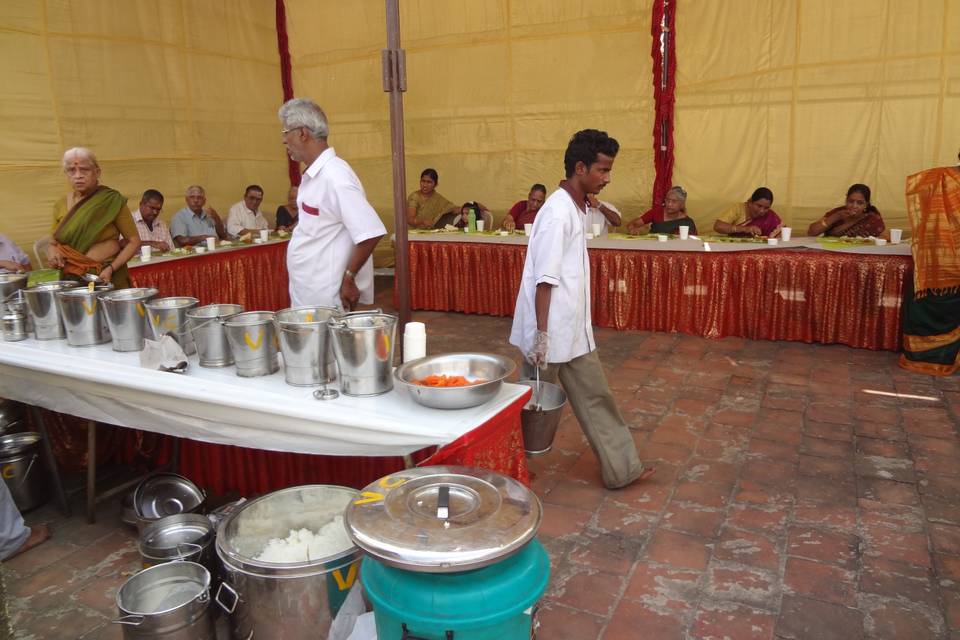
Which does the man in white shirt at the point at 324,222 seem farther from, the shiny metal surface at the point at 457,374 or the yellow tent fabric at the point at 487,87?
the yellow tent fabric at the point at 487,87

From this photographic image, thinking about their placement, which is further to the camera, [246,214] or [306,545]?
[246,214]

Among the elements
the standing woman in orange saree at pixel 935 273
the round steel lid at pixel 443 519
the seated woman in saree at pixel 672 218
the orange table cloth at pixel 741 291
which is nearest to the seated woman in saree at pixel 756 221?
the seated woman in saree at pixel 672 218

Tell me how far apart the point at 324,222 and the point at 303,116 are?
447mm

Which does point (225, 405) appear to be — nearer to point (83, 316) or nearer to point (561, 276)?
point (83, 316)

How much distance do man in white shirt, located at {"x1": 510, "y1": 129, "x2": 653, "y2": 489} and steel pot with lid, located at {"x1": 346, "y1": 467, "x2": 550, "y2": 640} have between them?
132cm

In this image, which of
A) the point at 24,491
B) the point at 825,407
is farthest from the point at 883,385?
the point at 24,491

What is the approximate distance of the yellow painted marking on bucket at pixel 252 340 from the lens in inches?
89.2

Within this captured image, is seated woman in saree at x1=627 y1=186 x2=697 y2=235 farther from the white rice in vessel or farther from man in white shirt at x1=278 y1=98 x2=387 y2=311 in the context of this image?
the white rice in vessel

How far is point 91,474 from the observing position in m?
2.90

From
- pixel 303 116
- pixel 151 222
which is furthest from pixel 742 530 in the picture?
pixel 151 222

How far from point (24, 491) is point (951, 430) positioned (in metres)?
4.74

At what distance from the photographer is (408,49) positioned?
8.44 meters

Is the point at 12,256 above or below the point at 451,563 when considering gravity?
above

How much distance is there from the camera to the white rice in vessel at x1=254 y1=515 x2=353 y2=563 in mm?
1926
